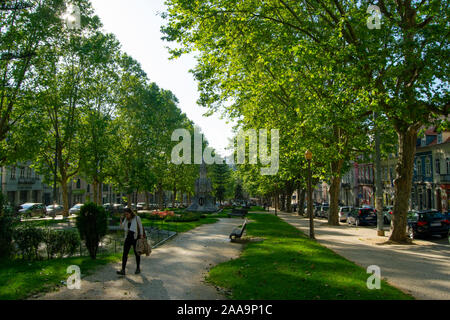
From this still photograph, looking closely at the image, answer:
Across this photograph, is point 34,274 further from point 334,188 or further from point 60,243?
point 334,188

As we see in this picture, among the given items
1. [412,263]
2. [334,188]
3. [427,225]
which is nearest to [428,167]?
[334,188]

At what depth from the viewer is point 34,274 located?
8094 millimetres

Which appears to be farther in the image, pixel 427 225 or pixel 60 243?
pixel 427 225

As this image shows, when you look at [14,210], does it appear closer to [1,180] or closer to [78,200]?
[1,180]

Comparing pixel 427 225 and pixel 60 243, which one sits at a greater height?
pixel 60 243

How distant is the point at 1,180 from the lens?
50.5 metres

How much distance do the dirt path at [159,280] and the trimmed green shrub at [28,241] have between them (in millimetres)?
2601

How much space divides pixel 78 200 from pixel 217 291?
70.4 meters

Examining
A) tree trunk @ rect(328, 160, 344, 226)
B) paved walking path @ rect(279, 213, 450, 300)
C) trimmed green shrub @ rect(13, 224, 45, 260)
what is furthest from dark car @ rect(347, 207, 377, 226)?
trimmed green shrub @ rect(13, 224, 45, 260)

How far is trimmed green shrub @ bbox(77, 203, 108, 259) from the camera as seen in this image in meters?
10.5

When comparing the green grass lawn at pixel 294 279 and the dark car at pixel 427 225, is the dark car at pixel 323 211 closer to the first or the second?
the dark car at pixel 427 225

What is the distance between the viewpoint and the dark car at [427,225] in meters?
17.5

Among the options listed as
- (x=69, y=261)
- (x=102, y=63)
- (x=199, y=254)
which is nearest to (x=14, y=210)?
(x=69, y=261)

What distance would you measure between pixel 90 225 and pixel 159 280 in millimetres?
3619
